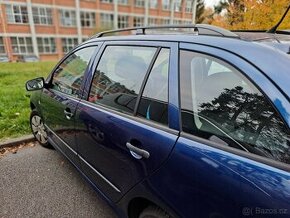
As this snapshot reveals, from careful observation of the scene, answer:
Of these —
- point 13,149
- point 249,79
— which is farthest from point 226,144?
point 13,149

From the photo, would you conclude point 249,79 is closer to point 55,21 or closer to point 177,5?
point 55,21

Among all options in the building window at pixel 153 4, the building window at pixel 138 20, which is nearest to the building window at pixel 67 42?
the building window at pixel 138 20

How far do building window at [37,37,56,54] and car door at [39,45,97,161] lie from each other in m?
29.1

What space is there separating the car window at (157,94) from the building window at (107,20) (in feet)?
107

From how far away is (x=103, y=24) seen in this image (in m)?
32.3

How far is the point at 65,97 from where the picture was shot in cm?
255

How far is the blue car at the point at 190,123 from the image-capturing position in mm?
1084

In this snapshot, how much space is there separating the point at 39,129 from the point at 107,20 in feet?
105

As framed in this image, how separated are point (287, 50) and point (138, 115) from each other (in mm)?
1007

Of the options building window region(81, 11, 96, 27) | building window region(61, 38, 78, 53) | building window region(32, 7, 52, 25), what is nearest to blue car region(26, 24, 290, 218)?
building window region(32, 7, 52, 25)

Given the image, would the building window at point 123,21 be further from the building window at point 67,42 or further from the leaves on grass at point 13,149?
the leaves on grass at point 13,149

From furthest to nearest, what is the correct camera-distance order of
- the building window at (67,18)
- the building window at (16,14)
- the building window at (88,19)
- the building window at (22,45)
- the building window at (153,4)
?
1. the building window at (153,4)
2. the building window at (88,19)
3. the building window at (67,18)
4. the building window at (22,45)
5. the building window at (16,14)

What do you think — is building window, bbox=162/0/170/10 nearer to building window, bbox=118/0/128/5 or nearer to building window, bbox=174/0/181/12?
building window, bbox=174/0/181/12

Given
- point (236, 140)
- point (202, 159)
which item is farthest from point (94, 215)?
point (236, 140)
